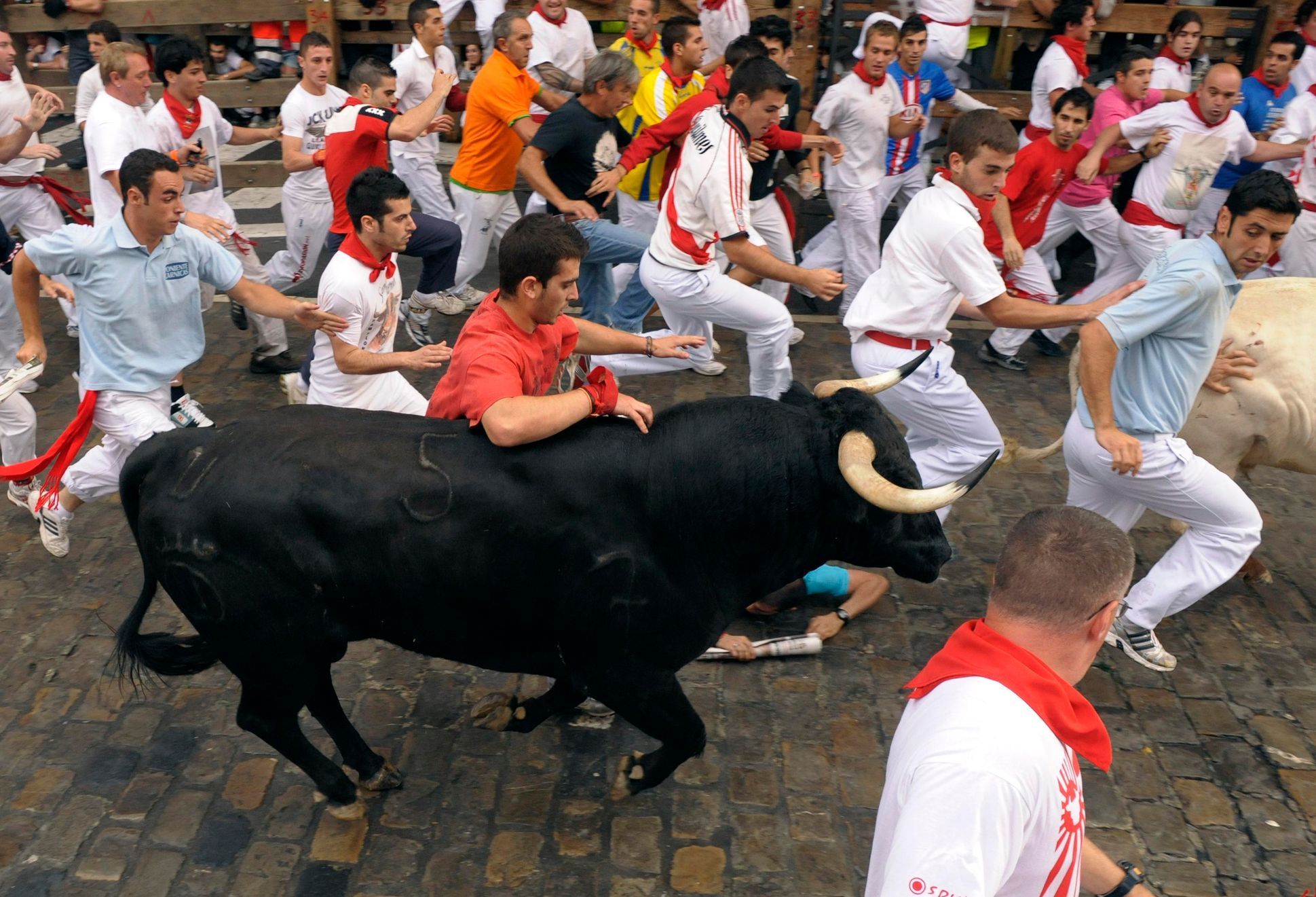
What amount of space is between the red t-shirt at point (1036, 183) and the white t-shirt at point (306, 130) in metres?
4.69

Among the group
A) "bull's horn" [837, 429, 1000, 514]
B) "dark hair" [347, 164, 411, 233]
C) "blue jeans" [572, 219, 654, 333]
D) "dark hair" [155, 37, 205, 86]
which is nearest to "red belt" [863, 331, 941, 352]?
"bull's horn" [837, 429, 1000, 514]

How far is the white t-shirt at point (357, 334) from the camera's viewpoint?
17.4 feet

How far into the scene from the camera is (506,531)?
3.65 metres

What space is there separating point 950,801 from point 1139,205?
721 cm

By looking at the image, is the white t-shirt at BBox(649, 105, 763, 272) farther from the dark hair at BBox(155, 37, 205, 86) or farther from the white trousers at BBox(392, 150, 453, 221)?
the dark hair at BBox(155, 37, 205, 86)

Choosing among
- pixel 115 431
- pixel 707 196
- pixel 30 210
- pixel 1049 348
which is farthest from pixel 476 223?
pixel 1049 348

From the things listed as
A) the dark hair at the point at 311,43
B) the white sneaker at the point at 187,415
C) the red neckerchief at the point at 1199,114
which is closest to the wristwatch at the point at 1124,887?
the white sneaker at the point at 187,415

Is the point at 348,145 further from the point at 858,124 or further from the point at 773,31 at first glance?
the point at 858,124

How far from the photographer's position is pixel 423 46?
8.77 m

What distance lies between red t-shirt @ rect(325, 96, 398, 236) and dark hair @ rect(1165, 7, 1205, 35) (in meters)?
6.42

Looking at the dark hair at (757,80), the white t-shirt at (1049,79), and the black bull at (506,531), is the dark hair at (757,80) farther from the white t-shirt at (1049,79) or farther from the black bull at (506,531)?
the white t-shirt at (1049,79)

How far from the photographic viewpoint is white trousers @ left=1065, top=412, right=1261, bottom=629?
4762mm

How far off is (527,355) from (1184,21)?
7.70m

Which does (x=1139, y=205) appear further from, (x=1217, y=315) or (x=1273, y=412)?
(x=1217, y=315)
